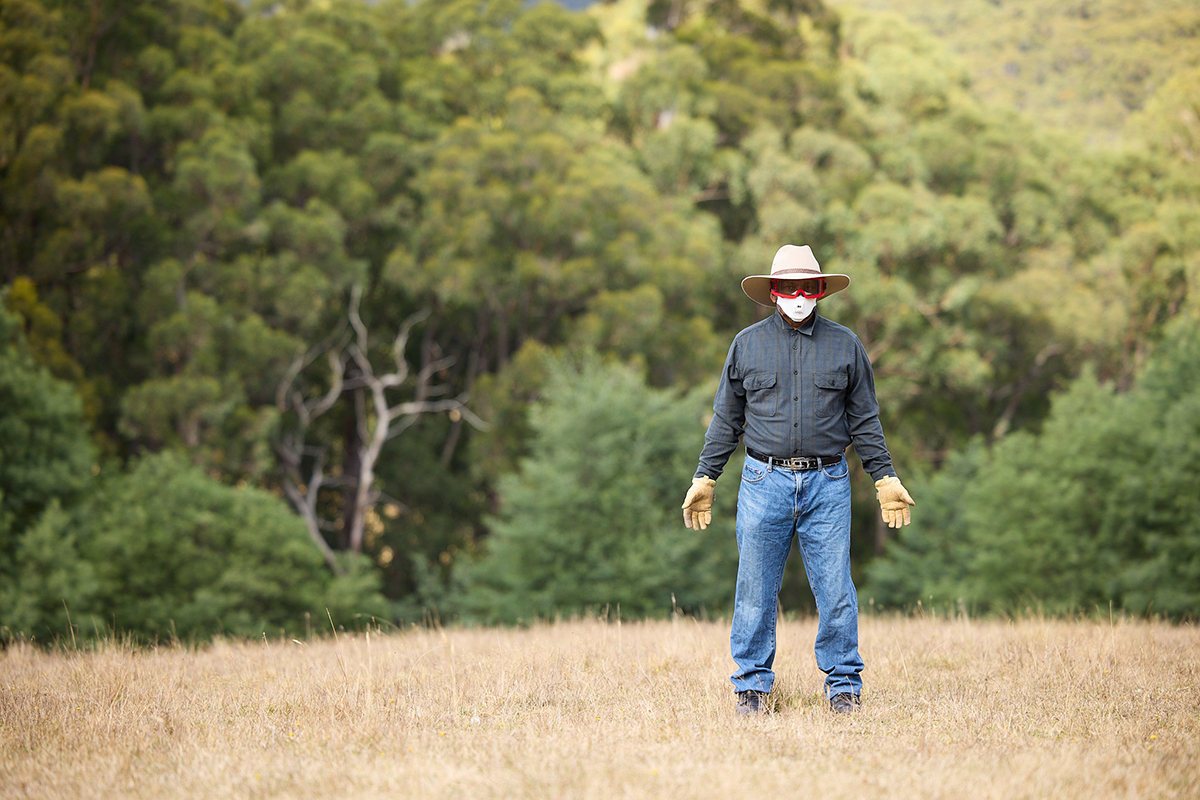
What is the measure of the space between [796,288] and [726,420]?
0.69 m

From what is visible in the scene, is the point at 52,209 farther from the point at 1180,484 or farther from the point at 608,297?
the point at 1180,484

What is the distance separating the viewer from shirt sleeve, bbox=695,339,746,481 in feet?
15.2

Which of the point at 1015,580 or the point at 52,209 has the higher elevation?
the point at 52,209

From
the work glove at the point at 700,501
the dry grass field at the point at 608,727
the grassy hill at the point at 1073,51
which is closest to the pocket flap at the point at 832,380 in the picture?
the work glove at the point at 700,501

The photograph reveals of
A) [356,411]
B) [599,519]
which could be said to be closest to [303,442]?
[356,411]

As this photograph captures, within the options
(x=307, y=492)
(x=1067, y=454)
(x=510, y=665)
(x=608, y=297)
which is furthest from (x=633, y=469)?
(x=510, y=665)

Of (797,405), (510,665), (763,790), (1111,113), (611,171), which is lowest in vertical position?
(510,665)

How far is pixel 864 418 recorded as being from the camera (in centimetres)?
449

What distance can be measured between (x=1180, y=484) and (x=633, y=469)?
12.9 meters

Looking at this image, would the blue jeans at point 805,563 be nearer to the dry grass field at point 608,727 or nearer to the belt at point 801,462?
the belt at point 801,462

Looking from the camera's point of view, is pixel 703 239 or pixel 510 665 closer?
pixel 510 665

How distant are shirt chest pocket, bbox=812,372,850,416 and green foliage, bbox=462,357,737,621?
17479 mm

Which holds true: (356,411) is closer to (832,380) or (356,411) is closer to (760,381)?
(760,381)

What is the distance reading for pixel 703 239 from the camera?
78.9 feet
